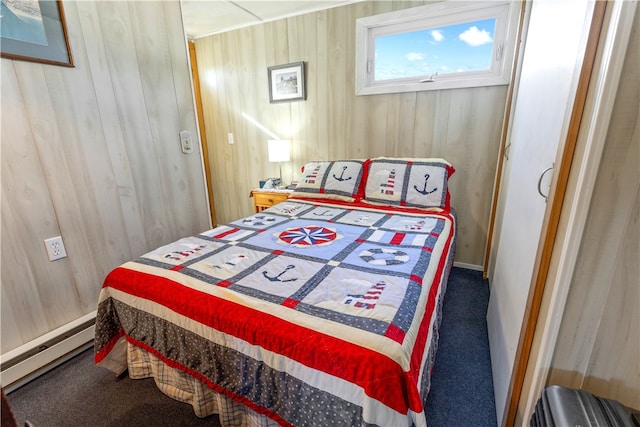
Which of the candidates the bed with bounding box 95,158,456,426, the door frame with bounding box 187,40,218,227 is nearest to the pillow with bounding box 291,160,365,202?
the bed with bounding box 95,158,456,426

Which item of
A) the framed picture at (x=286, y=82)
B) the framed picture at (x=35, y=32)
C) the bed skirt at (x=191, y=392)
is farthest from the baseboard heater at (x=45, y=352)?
the framed picture at (x=286, y=82)

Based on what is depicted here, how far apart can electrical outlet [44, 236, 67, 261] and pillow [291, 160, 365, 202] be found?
1.57 metres

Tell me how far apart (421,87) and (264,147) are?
1.76 m

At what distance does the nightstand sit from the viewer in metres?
2.80

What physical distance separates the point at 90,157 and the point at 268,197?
4.88 feet

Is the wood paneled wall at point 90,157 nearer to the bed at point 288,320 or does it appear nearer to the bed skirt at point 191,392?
the bed at point 288,320

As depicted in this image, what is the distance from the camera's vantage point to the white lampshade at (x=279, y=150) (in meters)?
2.96

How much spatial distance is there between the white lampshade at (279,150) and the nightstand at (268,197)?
0.37 m

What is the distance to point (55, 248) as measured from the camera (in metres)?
1.56

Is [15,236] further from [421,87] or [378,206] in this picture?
[421,87]

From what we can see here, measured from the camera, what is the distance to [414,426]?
829 mm

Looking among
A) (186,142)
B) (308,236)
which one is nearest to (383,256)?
(308,236)

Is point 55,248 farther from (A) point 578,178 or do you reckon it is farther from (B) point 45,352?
(A) point 578,178

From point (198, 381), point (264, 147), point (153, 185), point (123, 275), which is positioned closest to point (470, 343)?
point (198, 381)
